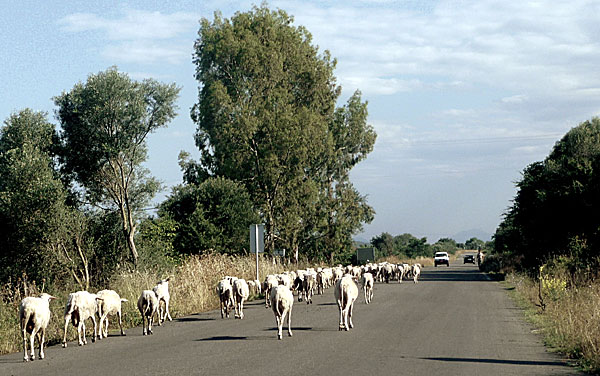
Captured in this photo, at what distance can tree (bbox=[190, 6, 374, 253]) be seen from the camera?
52.7 m

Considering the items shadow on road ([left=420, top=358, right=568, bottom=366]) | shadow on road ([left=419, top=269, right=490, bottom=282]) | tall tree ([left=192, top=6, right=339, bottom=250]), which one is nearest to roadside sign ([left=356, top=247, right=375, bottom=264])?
shadow on road ([left=419, top=269, right=490, bottom=282])

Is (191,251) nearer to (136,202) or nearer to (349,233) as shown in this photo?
(136,202)

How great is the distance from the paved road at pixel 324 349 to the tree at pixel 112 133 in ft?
72.9

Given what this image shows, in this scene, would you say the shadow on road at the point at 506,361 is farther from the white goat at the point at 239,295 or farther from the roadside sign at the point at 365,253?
the roadside sign at the point at 365,253

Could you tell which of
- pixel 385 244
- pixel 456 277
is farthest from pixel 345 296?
pixel 385 244

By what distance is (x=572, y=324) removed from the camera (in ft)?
49.6

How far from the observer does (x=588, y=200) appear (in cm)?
3400

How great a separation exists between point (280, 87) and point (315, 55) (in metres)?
6.13

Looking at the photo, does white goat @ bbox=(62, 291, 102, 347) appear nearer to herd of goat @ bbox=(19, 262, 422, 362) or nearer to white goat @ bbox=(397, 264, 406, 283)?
herd of goat @ bbox=(19, 262, 422, 362)

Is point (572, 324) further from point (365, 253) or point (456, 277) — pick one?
point (365, 253)

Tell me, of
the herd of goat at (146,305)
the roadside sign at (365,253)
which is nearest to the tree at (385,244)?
the roadside sign at (365,253)

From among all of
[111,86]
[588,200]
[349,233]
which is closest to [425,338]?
[588,200]

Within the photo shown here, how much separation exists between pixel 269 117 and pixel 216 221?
1153 centimetres

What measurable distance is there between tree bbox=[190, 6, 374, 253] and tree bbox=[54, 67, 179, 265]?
32.1ft
